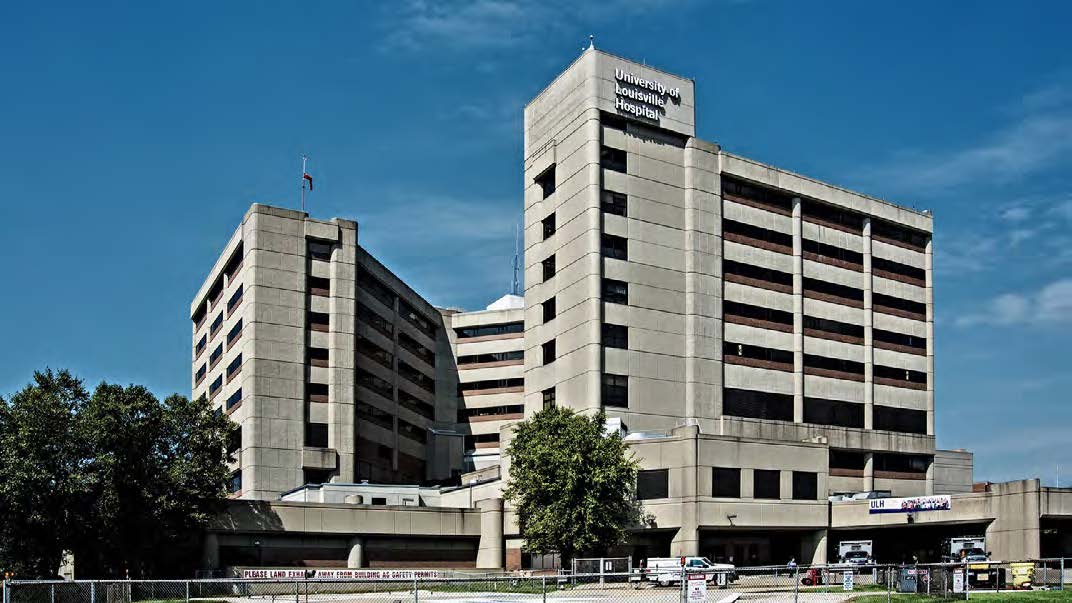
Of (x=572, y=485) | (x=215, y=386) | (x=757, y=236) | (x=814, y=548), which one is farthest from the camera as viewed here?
(x=215, y=386)

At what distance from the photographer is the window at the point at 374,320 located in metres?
119

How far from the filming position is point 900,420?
120 m

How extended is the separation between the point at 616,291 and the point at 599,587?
136 feet

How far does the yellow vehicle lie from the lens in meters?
59.7

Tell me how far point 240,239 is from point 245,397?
15161 mm

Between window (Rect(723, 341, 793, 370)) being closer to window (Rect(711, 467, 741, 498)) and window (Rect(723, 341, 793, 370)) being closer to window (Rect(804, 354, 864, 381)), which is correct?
window (Rect(804, 354, 864, 381))

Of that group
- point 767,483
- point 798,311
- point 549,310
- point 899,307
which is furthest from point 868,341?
point 767,483

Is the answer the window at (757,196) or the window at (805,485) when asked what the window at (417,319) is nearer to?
the window at (757,196)

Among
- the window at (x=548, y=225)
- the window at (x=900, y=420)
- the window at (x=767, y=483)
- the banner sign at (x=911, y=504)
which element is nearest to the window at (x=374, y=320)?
the window at (x=548, y=225)

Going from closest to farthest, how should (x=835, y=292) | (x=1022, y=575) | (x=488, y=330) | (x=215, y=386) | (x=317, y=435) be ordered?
(x=1022, y=575)
(x=317, y=435)
(x=835, y=292)
(x=215, y=386)
(x=488, y=330)

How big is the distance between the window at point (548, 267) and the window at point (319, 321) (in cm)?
2119

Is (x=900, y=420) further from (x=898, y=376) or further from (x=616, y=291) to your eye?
(x=616, y=291)

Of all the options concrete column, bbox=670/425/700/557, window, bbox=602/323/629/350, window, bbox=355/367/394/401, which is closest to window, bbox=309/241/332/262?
window, bbox=355/367/394/401

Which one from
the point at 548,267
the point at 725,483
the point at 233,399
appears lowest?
the point at 725,483
